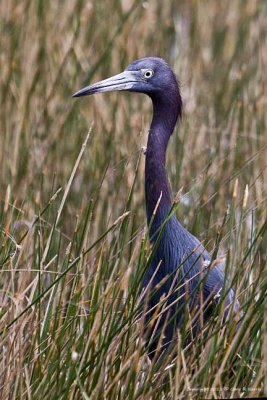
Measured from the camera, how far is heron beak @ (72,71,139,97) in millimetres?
3527

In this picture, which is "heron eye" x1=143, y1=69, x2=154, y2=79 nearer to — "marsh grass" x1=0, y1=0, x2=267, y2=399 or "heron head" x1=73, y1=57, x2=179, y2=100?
"heron head" x1=73, y1=57, x2=179, y2=100

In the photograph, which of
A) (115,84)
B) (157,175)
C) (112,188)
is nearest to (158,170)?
(157,175)

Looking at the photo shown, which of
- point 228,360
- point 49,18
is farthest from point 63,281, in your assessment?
point 49,18

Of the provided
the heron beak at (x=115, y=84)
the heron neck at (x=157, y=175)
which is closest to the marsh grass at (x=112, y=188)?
the heron neck at (x=157, y=175)

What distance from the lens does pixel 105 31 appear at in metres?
5.39

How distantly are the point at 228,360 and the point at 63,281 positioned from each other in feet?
1.92

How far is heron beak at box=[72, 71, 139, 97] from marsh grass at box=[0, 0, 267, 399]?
0.79 ft

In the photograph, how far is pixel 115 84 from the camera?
359cm

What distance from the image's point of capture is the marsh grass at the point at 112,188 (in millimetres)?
2795

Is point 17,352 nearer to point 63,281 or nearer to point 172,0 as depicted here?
point 63,281

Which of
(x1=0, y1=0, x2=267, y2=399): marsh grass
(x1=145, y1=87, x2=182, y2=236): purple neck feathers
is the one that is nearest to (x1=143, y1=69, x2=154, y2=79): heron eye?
(x1=145, y1=87, x2=182, y2=236): purple neck feathers

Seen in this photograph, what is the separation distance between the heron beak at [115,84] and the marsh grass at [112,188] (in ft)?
0.79

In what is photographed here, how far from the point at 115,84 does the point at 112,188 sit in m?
0.94

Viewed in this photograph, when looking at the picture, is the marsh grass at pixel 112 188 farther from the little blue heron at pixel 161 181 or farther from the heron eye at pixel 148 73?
the heron eye at pixel 148 73
